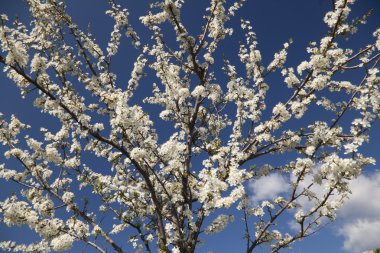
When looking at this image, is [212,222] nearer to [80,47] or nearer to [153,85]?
[153,85]

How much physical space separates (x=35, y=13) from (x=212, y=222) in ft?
27.5

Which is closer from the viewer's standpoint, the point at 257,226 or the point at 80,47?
the point at 80,47

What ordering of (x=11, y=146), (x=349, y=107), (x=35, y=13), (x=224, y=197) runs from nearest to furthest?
(x=224, y=197)
(x=349, y=107)
(x=35, y=13)
(x=11, y=146)

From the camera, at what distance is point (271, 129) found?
1121 cm

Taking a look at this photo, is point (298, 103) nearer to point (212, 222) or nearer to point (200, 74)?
point (200, 74)

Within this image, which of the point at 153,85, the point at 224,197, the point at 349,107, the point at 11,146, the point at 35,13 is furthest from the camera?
the point at 153,85

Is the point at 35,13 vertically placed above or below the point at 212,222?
above

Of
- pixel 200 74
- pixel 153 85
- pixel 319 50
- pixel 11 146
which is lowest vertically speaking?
pixel 11 146

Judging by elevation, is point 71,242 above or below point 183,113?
below

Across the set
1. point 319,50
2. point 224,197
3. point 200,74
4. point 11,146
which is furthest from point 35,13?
point 319,50

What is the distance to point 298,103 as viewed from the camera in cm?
1066

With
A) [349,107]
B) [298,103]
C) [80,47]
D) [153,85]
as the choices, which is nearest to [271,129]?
[298,103]

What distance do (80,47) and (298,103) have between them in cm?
709

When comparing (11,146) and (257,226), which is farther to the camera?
(257,226)
